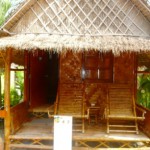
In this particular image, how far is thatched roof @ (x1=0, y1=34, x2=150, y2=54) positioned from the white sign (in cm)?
175

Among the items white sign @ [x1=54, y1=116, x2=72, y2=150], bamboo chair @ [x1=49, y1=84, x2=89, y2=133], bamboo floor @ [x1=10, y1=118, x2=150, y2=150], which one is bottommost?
bamboo floor @ [x1=10, y1=118, x2=150, y2=150]

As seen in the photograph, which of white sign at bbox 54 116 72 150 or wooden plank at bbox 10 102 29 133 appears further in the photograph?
wooden plank at bbox 10 102 29 133

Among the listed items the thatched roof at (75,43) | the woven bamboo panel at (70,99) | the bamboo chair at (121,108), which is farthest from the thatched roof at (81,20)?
the woven bamboo panel at (70,99)

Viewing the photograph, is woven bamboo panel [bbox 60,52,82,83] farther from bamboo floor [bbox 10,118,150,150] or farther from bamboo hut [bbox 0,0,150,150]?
bamboo floor [bbox 10,118,150,150]

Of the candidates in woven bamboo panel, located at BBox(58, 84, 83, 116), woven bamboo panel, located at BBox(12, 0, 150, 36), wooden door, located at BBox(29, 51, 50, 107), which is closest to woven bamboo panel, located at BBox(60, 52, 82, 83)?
woven bamboo panel, located at BBox(58, 84, 83, 116)

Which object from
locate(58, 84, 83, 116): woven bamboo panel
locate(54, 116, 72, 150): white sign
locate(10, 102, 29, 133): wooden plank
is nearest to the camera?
locate(54, 116, 72, 150): white sign

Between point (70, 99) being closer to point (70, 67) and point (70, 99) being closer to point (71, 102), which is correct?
point (71, 102)

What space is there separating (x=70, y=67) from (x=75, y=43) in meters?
2.13

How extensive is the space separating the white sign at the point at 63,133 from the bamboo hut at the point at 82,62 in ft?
3.20

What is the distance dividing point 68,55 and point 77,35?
146 centimetres

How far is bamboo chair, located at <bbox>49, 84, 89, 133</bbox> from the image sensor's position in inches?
288

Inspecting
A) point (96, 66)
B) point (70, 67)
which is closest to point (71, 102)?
point (70, 67)

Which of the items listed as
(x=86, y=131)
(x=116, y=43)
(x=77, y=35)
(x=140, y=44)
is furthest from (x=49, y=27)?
(x=86, y=131)

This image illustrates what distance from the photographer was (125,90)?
7.96 metres
